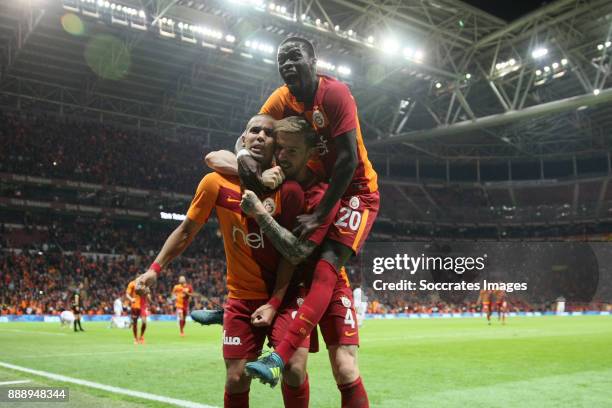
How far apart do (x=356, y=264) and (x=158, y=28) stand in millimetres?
25364

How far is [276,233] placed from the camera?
3.49 meters

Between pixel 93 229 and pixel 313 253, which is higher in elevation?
pixel 93 229

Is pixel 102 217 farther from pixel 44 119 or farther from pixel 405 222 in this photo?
pixel 405 222

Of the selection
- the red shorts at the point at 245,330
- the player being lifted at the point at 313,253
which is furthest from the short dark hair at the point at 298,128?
the red shorts at the point at 245,330

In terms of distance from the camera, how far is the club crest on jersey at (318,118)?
389 cm

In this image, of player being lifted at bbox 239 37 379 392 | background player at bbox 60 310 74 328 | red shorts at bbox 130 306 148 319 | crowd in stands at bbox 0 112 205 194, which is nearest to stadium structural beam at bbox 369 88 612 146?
crowd in stands at bbox 0 112 205 194

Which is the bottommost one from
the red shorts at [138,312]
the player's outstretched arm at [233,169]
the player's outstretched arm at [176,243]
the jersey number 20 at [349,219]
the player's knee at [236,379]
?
the red shorts at [138,312]

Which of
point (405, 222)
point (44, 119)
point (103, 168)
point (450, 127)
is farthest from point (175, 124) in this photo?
point (405, 222)

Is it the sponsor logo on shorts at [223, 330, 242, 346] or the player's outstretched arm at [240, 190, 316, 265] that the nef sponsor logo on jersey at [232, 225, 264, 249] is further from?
the sponsor logo on shorts at [223, 330, 242, 346]

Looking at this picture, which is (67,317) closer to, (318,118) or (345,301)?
(345,301)

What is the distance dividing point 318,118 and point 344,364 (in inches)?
61.4

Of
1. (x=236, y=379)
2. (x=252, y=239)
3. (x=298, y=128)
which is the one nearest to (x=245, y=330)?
(x=236, y=379)

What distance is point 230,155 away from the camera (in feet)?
13.2

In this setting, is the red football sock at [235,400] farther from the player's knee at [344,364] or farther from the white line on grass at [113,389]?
the white line on grass at [113,389]
